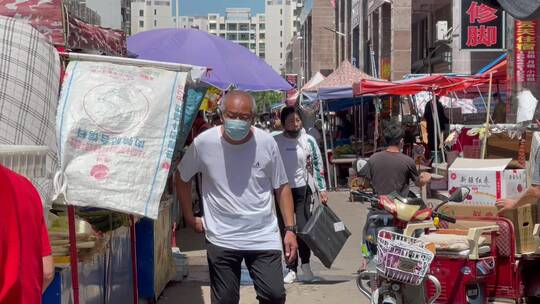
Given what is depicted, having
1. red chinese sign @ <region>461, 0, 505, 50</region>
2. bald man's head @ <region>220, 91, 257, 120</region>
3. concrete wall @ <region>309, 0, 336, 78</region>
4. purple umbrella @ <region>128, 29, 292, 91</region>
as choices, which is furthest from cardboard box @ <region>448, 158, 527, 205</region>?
concrete wall @ <region>309, 0, 336, 78</region>

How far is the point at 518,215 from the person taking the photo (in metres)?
6.97

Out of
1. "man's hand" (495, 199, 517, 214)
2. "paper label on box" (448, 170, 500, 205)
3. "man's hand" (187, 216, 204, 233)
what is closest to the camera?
"man's hand" (187, 216, 204, 233)

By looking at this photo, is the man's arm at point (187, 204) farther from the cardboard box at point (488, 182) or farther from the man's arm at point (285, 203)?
the cardboard box at point (488, 182)

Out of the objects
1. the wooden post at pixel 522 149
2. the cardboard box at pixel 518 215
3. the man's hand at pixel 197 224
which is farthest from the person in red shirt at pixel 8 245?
the wooden post at pixel 522 149

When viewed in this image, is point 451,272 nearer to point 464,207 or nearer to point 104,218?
point 464,207

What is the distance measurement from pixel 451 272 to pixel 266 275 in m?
1.60

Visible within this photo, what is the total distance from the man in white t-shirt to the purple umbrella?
4.70 metres

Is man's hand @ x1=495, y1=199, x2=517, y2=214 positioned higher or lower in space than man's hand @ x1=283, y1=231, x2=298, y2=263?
higher

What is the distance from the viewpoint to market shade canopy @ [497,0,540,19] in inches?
365

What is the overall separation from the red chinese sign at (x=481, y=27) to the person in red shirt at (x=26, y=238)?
19.7m

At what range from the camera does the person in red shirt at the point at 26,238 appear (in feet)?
7.96

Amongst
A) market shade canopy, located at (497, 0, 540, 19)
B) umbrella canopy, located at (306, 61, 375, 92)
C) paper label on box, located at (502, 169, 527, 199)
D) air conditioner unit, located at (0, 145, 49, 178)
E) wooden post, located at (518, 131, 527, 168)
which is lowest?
paper label on box, located at (502, 169, 527, 199)

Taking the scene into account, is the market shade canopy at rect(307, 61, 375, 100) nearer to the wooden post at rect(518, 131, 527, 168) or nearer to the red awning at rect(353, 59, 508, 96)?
the red awning at rect(353, 59, 508, 96)

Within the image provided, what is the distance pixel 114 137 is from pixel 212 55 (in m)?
6.18
